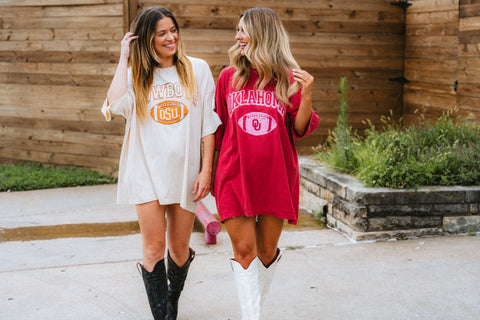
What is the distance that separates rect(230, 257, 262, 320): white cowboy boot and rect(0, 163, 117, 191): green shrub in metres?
4.87

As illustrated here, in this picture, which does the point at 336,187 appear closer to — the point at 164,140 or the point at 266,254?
the point at 266,254

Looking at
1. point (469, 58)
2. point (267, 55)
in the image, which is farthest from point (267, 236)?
point (469, 58)

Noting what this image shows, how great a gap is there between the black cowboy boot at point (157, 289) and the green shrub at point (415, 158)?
93.1 inches

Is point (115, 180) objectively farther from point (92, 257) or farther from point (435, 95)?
point (435, 95)

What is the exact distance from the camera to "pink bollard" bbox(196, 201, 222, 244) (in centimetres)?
468

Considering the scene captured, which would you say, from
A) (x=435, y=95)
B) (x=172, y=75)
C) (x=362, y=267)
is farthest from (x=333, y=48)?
(x=172, y=75)

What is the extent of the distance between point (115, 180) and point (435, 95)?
13.6 feet

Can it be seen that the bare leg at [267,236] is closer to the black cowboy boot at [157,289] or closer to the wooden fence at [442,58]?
the black cowboy boot at [157,289]

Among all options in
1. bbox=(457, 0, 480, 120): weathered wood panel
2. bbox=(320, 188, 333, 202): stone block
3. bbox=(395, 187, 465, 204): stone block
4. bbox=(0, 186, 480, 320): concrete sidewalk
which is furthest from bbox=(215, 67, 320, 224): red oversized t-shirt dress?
bbox=(457, 0, 480, 120): weathered wood panel

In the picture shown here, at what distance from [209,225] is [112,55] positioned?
3699 millimetres

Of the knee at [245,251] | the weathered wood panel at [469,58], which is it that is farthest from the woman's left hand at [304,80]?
the weathered wood panel at [469,58]

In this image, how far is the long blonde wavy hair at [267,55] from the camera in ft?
9.65

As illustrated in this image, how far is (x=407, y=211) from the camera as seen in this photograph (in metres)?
4.89

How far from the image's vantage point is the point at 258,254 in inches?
123
